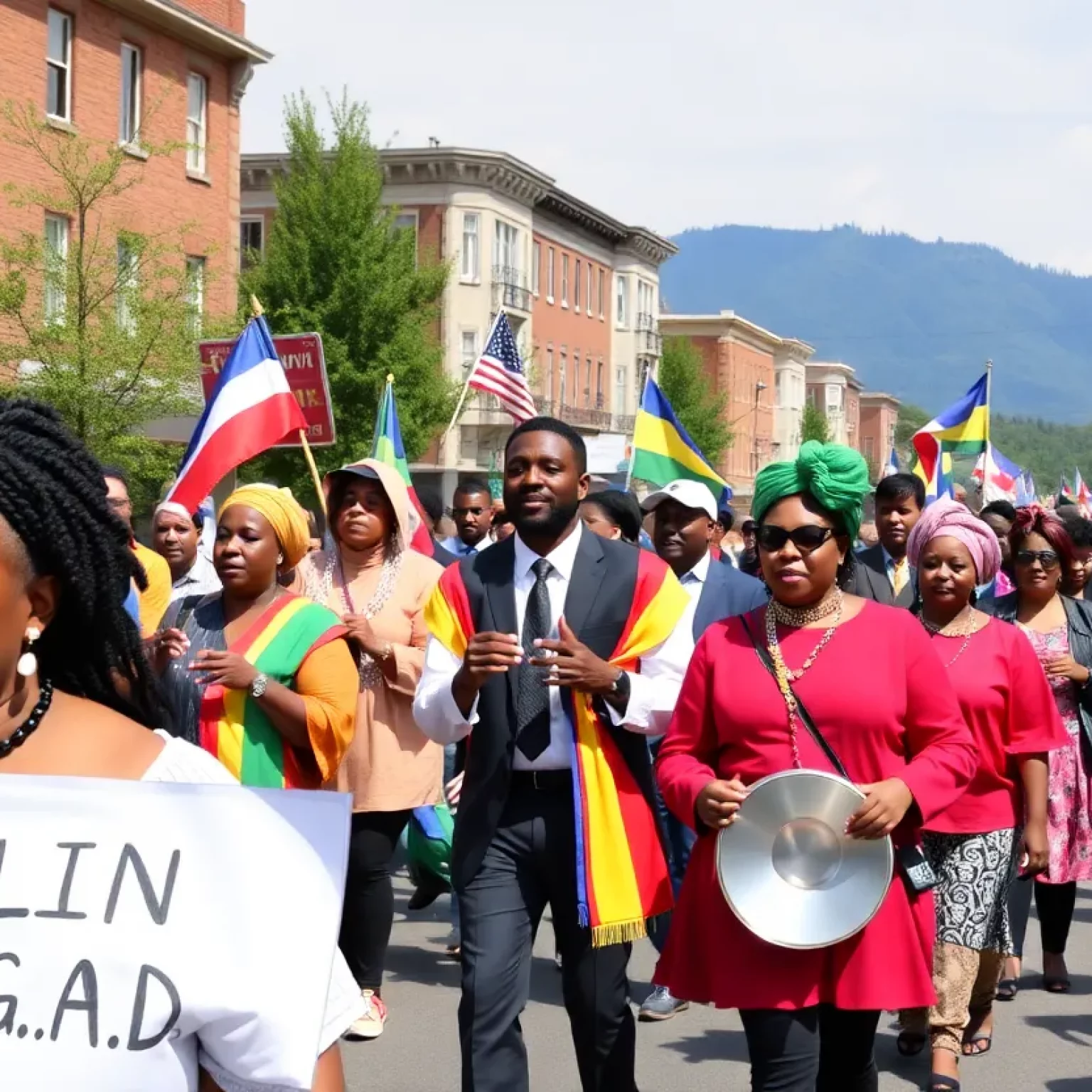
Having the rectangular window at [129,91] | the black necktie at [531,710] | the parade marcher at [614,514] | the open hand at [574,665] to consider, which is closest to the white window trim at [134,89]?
the rectangular window at [129,91]

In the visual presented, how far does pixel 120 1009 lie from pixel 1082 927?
316 inches

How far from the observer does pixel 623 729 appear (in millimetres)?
5184

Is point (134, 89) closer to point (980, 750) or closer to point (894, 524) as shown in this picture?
point (894, 524)

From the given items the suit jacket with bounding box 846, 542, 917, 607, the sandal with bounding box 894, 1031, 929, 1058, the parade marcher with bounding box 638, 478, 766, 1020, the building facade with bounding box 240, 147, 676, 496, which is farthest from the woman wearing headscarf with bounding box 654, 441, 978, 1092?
the building facade with bounding box 240, 147, 676, 496

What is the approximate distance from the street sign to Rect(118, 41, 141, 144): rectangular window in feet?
64.9

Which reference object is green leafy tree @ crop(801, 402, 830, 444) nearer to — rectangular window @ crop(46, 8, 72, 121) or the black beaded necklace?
rectangular window @ crop(46, 8, 72, 121)

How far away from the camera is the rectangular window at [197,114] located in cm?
3234

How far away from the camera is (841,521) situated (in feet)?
15.8

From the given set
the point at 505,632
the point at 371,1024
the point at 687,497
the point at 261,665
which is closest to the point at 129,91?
the point at 687,497

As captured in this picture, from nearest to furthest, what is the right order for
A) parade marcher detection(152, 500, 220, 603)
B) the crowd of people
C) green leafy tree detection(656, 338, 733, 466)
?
1. the crowd of people
2. parade marcher detection(152, 500, 220, 603)
3. green leafy tree detection(656, 338, 733, 466)

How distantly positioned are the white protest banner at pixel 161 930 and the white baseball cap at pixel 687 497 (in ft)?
19.4

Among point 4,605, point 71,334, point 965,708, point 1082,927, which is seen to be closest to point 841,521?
point 965,708

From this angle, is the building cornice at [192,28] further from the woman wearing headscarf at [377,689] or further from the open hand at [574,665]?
the open hand at [574,665]

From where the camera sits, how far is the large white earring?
2.50 metres
